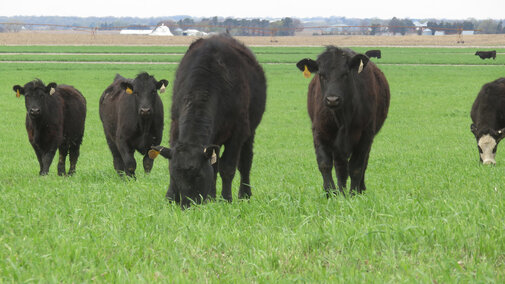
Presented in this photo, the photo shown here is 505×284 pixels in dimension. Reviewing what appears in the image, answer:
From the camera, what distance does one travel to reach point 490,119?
48.9 feet

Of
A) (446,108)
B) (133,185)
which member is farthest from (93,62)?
(133,185)

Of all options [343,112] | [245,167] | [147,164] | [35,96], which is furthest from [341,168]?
[35,96]

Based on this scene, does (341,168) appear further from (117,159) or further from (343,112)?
(117,159)

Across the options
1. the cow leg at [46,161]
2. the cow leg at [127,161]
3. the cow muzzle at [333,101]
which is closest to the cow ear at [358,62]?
the cow muzzle at [333,101]

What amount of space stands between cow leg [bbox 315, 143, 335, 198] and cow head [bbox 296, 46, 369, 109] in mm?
754

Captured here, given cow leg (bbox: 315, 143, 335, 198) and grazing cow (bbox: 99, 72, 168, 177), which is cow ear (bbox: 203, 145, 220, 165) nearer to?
cow leg (bbox: 315, 143, 335, 198)

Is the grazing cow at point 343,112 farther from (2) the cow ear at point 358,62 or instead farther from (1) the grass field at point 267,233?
(1) the grass field at point 267,233

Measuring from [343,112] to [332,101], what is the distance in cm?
64

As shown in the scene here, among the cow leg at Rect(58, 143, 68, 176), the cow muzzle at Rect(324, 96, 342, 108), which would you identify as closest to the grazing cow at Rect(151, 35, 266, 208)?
the cow muzzle at Rect(324, 96, 342, 108)

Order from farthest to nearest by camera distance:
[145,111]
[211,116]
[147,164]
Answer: [147,164] < [145,111] < [211,116]

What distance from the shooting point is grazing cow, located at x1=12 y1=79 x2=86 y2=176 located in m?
13.6

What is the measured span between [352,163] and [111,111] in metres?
6.36

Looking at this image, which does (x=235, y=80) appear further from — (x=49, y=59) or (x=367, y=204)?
(x=49, y=59)

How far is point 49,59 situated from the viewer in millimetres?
59188
